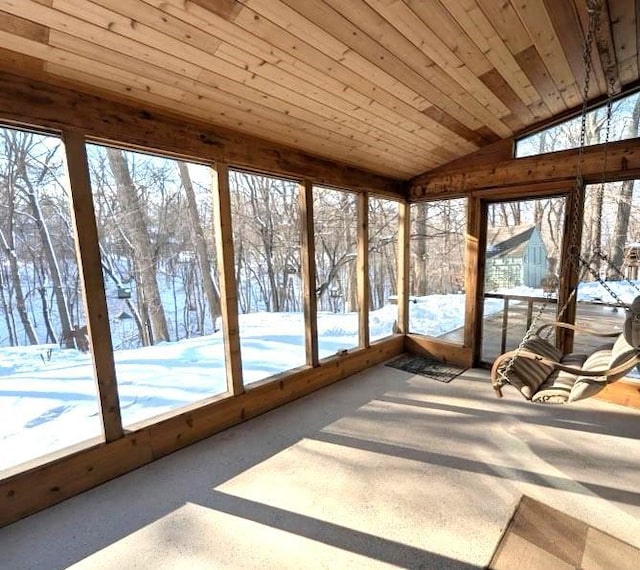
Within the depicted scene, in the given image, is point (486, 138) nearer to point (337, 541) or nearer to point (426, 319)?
point (426, 319)

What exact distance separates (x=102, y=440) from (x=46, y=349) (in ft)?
4.40

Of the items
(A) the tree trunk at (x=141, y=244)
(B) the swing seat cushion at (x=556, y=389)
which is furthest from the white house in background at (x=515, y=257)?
(A) the tree trunk at (x=141, y=244)

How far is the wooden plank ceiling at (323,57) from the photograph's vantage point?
151 centimetres

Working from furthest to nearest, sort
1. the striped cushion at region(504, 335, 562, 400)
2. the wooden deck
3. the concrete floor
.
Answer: the wooden deck → the striped cushion at region(504, 335, 562, 400) → the concrete floor

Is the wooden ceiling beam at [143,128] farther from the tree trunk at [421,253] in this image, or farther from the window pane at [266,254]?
the window pane at [266,254]

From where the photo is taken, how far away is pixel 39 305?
3.10 m

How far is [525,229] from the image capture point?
367 centimetres

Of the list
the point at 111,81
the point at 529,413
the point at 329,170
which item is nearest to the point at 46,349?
the point at 111,81

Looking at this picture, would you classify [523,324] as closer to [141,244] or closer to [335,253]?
[335,253]

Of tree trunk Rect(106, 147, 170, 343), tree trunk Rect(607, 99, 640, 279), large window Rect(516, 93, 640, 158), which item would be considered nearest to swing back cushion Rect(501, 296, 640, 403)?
tree trunk Rect(607, 99, 640, 279)

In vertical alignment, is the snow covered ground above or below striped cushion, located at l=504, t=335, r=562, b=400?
below

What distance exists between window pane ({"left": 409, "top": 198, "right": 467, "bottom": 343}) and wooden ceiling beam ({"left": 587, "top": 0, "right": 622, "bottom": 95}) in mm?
1587

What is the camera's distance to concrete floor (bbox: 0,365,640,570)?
5.37 ft

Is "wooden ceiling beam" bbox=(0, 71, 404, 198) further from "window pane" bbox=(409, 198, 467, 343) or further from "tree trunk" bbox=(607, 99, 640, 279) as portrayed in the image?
"tree trunk" bbox=(607, 99, 640, 279)
